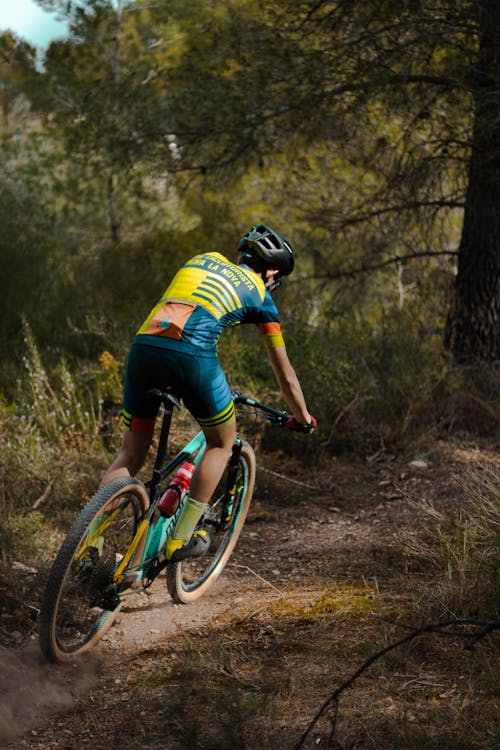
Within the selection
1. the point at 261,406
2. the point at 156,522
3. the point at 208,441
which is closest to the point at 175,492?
the point at 156,522

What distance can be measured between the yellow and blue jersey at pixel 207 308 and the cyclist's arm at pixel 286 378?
52mm

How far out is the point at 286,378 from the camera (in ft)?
13.0

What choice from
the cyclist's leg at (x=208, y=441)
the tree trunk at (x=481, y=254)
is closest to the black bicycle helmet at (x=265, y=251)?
the cyclist's leg at (x=208, y=441)

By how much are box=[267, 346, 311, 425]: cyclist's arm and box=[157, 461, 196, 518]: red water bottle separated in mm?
611

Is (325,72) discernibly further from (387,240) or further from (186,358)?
(186,358)

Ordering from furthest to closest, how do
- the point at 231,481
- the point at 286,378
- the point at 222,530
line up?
the point at 222,530
the point at 231,481
the point at 286,378

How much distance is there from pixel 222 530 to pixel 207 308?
5.30 feet

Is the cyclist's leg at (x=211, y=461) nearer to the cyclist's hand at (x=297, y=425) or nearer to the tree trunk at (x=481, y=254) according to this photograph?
the cyclist's hand at (x=297, y=425)

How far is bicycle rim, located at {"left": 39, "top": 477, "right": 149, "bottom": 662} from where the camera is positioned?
3.36m

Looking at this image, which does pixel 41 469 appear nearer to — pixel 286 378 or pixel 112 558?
pixel 112 558

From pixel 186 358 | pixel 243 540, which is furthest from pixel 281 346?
pixel 243 540

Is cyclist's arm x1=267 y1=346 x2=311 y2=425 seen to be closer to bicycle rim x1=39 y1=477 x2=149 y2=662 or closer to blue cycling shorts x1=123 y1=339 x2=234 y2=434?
blue cycling shorts x1=123 y1=339 x2=234 y2=434

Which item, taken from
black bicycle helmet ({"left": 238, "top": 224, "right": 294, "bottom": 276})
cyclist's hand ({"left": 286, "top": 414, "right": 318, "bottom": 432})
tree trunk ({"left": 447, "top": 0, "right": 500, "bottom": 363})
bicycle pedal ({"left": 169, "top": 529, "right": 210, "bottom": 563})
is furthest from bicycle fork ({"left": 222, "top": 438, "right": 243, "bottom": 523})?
tree trunk ({"left": 447, "top": 0, "right": 500, "bottom": 363})

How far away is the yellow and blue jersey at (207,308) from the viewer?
3668 mm
